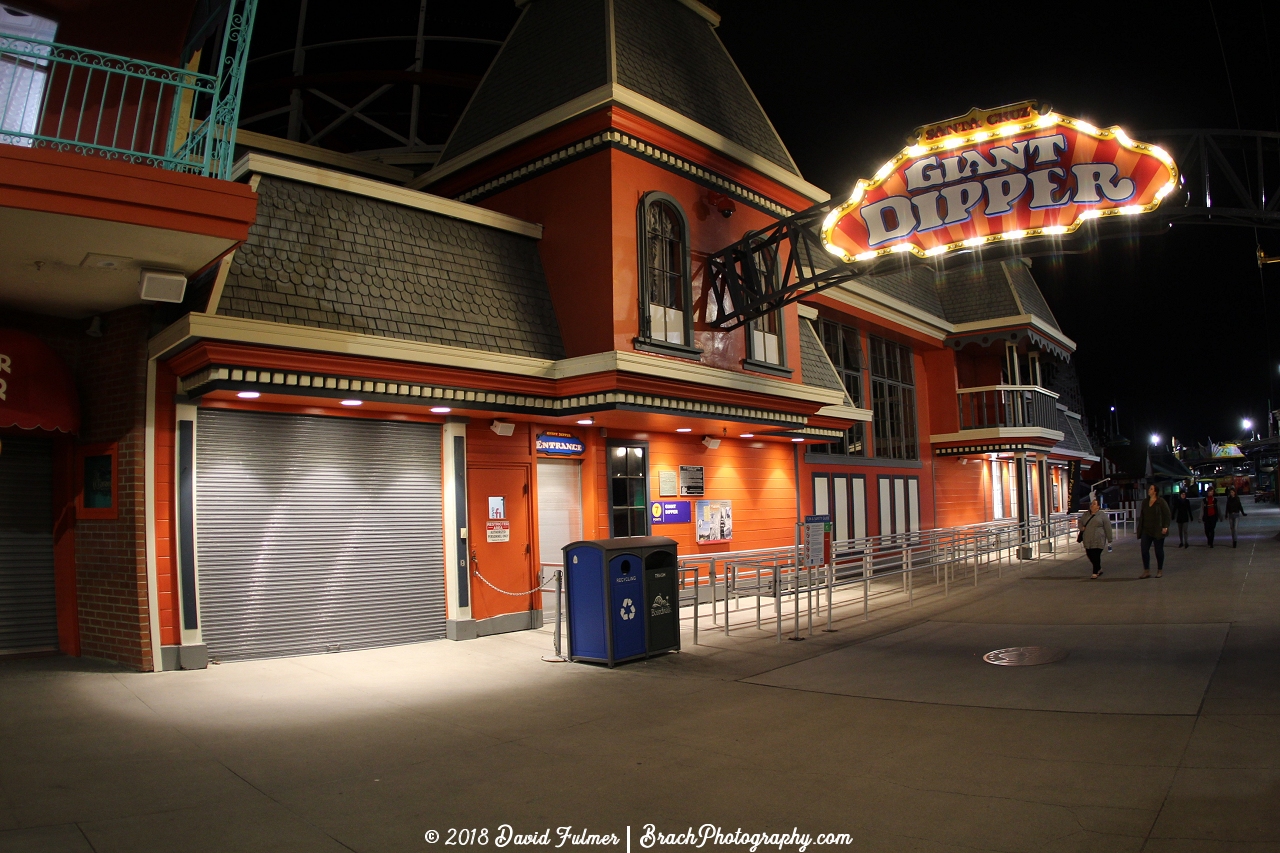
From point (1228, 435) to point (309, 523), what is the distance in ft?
518

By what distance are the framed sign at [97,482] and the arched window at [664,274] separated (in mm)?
7272

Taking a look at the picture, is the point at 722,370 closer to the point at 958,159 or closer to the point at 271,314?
the point at 958,159

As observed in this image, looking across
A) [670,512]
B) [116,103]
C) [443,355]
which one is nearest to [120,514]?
[443,355]

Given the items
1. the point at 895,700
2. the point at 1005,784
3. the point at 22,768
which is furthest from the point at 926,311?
the point at 22,768

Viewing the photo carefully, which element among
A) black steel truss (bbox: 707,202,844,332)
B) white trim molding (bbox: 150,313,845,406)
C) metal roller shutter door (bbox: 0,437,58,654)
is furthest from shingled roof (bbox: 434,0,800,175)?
metal roller shutter door (bbox: 0,437,58,654)

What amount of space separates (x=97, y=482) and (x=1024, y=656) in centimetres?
1103

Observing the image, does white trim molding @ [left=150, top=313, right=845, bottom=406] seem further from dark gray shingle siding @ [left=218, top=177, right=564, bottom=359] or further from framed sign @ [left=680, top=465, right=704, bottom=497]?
framed sign @ [left=680, top=465, right=704, bottom=497]

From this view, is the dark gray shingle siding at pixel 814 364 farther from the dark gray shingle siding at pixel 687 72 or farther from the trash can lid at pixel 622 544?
the trash can lid at pixel 622 544

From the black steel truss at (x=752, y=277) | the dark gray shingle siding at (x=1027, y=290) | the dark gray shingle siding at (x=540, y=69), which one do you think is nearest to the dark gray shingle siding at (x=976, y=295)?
the dark gray shingle siding at (x=1027, y=290)

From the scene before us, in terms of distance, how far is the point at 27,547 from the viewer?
10.2 m

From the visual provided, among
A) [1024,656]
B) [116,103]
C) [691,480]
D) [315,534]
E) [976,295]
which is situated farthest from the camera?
[976,295]

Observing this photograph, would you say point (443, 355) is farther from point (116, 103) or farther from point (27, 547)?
point (27, 547)

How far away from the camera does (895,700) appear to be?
26.1ft

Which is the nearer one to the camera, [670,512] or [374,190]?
[374,190]
